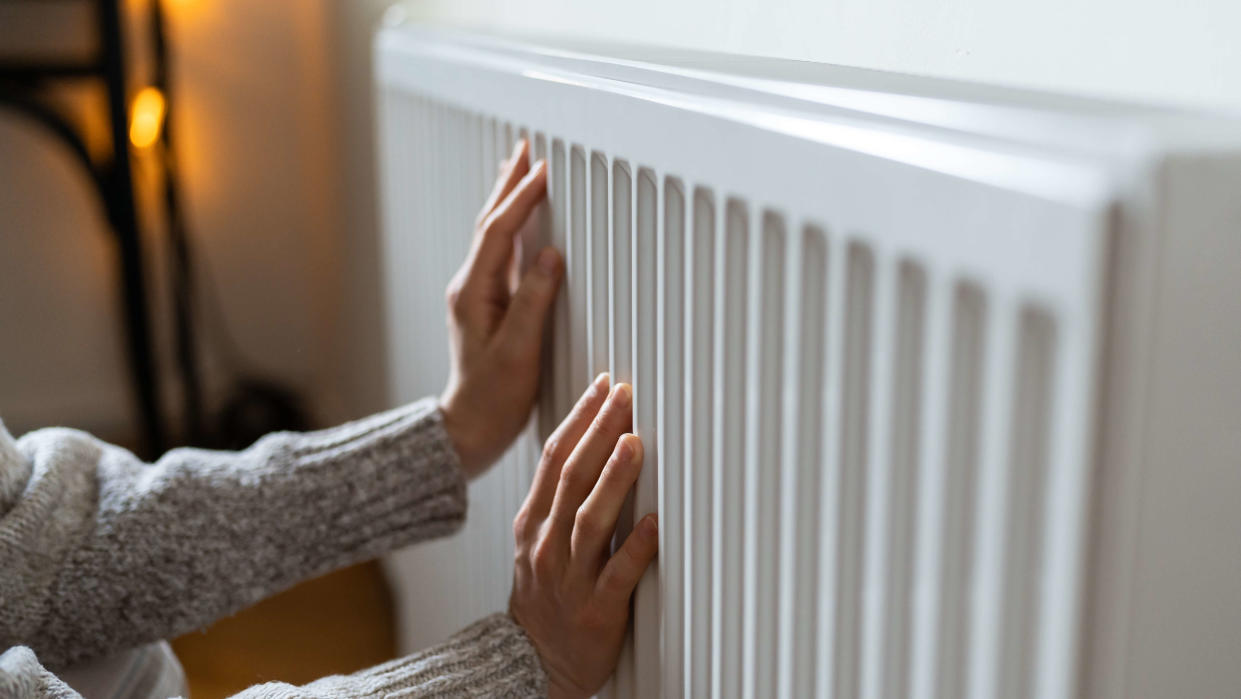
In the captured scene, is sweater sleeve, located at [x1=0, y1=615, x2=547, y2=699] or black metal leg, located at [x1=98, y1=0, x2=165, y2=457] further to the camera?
black metal leg, located at [x1=98, y1=0, x2=165, y2=457]

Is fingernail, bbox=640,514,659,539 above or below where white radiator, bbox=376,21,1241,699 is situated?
below

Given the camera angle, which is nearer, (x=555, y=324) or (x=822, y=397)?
(x=822, y=397)

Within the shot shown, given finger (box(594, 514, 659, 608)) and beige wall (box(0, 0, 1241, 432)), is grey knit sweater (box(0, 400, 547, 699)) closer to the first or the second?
finger (box(594, 514, 659, 608))

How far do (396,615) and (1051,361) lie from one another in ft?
4.48

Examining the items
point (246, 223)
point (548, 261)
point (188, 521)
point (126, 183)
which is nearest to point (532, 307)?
point (548, 261)

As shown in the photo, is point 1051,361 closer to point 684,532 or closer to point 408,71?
point 684,532

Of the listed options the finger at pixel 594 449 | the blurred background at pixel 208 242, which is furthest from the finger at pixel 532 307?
the blurred background at pixel 208 242

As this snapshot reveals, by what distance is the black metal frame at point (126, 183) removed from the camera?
1.60m

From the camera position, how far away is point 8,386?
1.97 m

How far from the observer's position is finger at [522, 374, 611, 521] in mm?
527

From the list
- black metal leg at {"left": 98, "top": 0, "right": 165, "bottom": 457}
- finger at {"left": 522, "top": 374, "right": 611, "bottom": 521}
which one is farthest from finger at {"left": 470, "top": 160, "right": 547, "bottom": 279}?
black metal leg at {"left": 98, "top": 0, "right": 165, "bottom": 457}

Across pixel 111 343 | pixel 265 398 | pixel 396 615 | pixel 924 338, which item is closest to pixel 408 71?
pixel 924 338

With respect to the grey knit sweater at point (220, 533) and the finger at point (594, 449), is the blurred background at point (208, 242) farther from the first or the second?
the finger at point (594, 449)

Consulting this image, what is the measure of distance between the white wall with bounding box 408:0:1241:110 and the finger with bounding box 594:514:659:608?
0.22 metres
